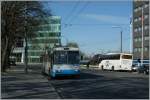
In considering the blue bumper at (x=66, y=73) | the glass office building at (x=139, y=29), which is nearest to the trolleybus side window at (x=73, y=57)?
the blue bumper at (x=66, y=73)

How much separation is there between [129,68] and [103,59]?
29.1 ft

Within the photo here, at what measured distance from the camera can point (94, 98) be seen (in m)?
17.9

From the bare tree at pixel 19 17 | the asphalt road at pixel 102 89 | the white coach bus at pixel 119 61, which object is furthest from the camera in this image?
the white coach bus at pixel 119 61

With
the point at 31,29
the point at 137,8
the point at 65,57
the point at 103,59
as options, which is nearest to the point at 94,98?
the point at 65,57

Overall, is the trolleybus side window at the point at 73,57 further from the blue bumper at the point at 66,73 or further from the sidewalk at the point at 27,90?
the sidewalk at the point at 27,90

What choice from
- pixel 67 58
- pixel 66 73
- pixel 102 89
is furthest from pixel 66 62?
pixel 102 89

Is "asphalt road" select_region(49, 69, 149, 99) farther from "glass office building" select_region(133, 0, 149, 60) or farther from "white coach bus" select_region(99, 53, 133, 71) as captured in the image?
"glass office building" select_region(133, 0, 149, 60)

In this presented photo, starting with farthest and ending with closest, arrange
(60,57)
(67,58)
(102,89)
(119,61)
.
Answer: (119,61) → (60,57) → (67,58) → (102,89)

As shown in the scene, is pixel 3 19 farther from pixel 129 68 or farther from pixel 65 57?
pixel 129 68

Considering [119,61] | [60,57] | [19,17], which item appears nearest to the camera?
[60,57]

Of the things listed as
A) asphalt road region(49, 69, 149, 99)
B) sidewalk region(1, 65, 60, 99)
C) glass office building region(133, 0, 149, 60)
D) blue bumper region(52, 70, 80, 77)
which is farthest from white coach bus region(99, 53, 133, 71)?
sidewalk region(1, 65, 60, 99)

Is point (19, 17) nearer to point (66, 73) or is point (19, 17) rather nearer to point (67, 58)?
point (67, 58)

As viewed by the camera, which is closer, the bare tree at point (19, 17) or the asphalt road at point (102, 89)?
the asphalt road at point (102, 89)

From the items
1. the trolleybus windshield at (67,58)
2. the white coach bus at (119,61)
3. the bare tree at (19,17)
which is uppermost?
the bare tree at (19,17)
